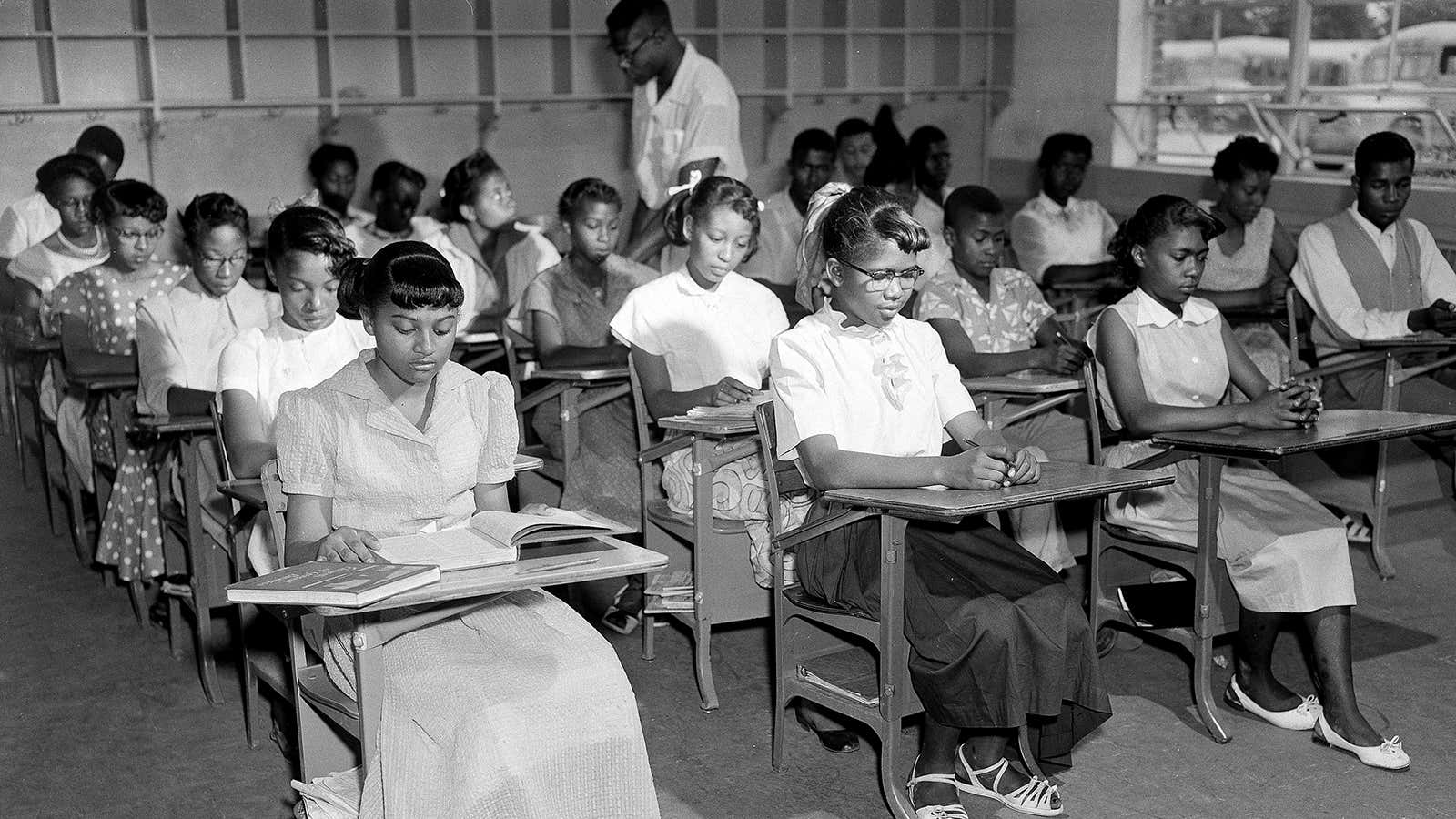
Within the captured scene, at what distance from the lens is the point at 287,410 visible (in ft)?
8.52

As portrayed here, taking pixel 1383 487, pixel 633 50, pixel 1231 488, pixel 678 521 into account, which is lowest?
pixel 1383 487

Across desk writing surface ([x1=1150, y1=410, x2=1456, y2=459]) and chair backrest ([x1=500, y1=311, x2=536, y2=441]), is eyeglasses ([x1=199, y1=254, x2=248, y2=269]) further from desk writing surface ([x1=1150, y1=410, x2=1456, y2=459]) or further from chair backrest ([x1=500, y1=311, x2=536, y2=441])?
desk writing surface ([x1=1150, y1=410, x2=1456, y2=459])

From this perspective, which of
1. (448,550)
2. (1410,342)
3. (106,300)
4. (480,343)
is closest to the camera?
(448,550)

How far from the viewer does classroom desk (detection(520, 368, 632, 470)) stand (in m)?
4.13

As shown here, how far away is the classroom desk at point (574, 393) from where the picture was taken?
4133 millimetres

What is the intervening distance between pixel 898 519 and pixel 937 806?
25.2 inches

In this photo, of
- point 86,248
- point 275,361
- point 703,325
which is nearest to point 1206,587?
point 703,325

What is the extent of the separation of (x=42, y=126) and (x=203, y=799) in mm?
5939

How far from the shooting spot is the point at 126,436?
13.6ft

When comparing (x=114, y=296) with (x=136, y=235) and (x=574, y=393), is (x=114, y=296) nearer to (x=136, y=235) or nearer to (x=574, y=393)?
(x=136, y=235)

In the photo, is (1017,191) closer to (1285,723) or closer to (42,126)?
(42,126)

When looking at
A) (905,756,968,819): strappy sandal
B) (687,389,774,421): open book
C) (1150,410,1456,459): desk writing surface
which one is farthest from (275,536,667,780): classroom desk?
(1150,410,1456,459): desk writing surface

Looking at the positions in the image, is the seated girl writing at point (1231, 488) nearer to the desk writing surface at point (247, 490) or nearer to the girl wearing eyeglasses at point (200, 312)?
the desk writing surface at point (247, 490)

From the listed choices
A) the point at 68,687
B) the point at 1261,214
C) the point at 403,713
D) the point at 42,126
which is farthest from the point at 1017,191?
the point at 403,713
